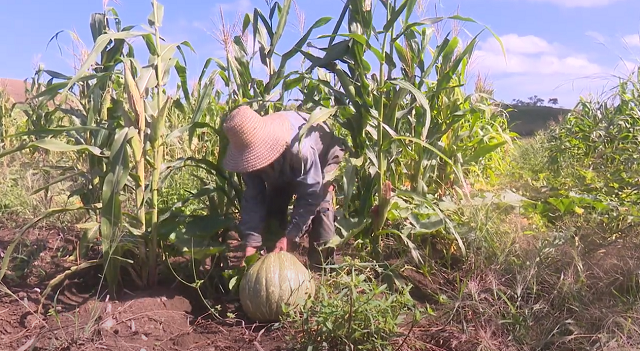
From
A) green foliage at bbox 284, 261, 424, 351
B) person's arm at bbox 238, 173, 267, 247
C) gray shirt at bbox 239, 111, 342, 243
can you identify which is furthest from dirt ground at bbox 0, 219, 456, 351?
gray shirt at bbox 239, 111, 342, 243

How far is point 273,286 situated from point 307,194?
21.9 inches

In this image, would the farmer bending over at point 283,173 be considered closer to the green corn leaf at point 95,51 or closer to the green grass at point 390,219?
the green grass at point 390,219

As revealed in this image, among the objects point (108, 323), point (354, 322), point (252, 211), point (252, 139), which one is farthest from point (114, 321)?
point (354, 322)

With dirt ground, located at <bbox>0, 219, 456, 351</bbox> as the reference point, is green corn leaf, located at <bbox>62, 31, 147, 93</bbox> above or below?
above

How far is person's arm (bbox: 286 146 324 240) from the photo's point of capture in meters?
2.91

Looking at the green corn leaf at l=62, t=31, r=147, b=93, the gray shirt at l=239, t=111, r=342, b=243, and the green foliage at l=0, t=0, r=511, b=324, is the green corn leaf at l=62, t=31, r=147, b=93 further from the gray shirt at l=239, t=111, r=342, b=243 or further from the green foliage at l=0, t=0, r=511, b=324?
the gray shirt at l=239, t=111, r=342, b=243

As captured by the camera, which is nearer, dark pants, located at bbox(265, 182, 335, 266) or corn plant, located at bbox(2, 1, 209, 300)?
corn plant, located at bbox(2, 1, 209, 300)

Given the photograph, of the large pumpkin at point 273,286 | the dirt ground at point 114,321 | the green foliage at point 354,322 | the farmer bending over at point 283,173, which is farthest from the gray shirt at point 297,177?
the green foliage at point 354,322

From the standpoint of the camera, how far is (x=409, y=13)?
304 centimetres

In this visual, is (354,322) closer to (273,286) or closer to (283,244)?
(273,286)

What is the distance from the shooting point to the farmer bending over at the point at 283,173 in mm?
2787

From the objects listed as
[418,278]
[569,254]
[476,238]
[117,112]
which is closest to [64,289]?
[117,112]

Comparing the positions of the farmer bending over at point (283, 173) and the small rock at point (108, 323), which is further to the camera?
the farmer bending over at point (283, 173)

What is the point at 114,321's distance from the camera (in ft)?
8.68
